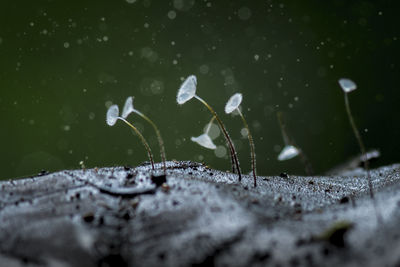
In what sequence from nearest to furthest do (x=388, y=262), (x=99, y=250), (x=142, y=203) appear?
(x=388, y=262)
(x=99, y=250)
(x=142, y=203)

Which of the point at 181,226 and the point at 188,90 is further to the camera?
the point at 188,90

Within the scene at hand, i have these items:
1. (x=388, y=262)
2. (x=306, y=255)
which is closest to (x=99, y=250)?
(x=306, y=255)

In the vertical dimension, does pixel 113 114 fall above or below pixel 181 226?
above

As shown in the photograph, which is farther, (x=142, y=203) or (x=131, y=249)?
(x=142, y=203)

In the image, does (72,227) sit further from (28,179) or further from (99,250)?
(28,179)

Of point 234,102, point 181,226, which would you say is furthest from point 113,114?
point 181,226

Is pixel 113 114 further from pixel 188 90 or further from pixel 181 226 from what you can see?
pixel 181 226

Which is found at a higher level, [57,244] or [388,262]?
[57,244]

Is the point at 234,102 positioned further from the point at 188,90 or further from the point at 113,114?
the point at 113,114
